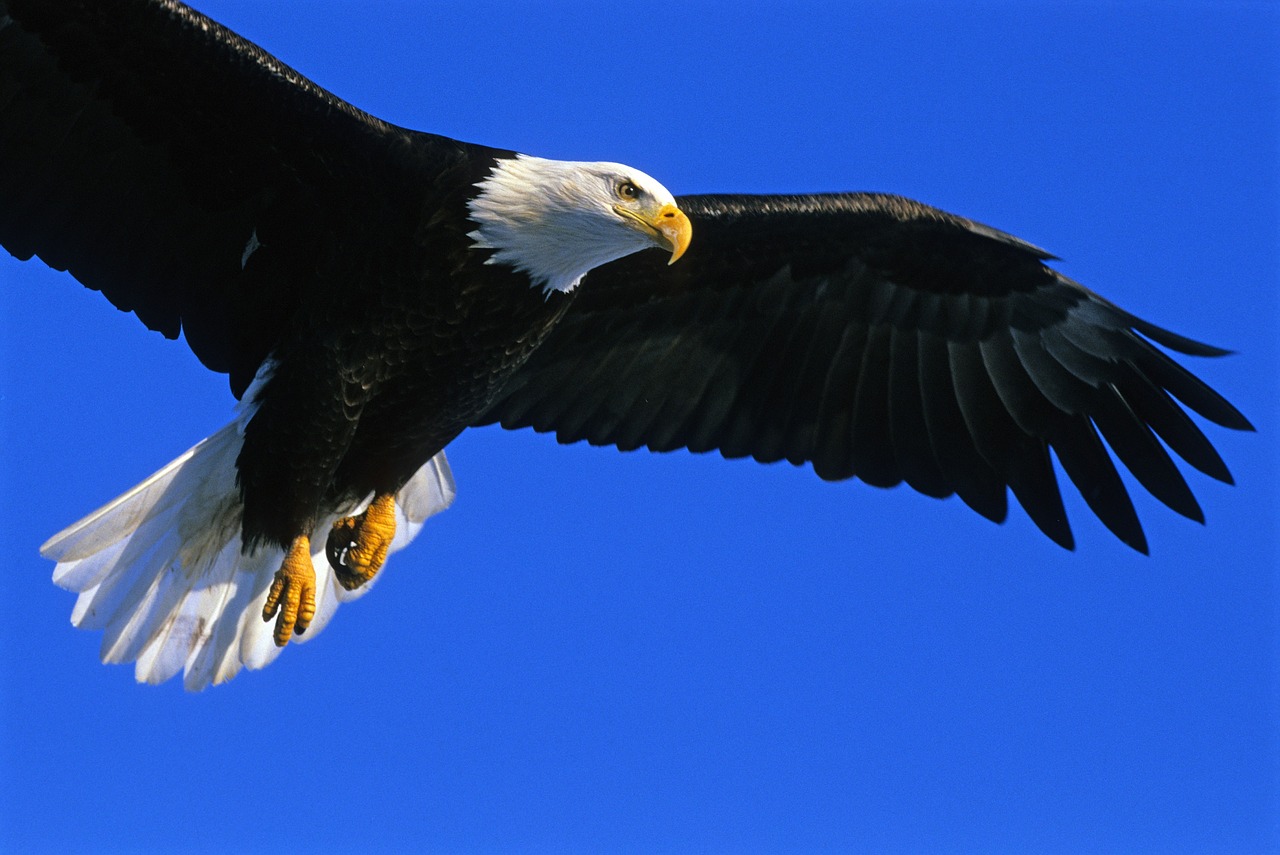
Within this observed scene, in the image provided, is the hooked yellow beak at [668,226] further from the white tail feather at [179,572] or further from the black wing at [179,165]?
the white tail feather at [179,572]

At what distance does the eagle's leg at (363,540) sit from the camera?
579cm

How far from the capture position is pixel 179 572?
5.90 meters

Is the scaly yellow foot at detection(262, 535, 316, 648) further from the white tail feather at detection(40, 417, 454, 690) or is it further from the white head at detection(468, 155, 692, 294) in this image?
the white head at detection(468, 155, 692, 294)

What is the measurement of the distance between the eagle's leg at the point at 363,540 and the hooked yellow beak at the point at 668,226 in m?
1.31

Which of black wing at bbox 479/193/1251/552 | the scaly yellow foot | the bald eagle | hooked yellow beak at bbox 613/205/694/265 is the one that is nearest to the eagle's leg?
the bald eagle

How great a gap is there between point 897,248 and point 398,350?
1772 millimetres

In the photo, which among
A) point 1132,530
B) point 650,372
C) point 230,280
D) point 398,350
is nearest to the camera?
point 398,350

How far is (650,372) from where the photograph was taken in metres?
6.14

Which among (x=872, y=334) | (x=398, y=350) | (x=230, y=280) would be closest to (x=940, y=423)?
(x=872, y=334)

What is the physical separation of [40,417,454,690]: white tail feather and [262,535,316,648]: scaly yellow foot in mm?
210

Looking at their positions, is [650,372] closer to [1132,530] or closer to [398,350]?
[398,350]

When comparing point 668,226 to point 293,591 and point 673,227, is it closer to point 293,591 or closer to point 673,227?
point 673,227

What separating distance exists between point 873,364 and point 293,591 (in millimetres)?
2143

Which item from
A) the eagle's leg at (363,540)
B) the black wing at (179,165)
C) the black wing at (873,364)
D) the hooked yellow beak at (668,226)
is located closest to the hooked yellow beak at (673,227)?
the hooked yellow beak at (668,226)
